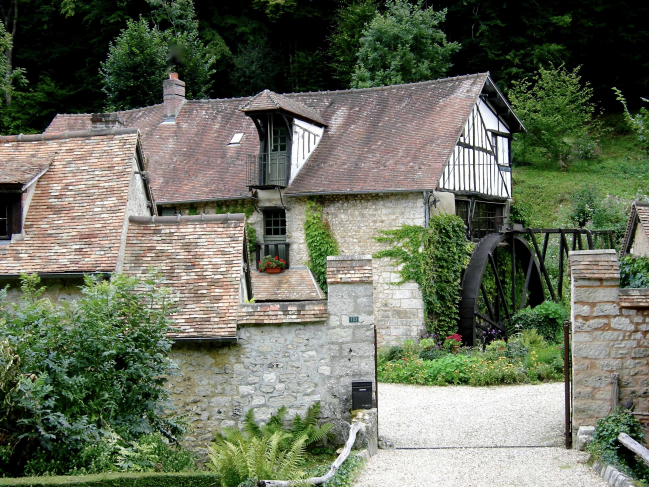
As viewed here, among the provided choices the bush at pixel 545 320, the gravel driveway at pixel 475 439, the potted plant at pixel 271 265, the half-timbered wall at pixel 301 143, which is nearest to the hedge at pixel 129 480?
the gravel driveway at pixel 475 439

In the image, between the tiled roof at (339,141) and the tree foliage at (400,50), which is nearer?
the tiled roof at (339,141)

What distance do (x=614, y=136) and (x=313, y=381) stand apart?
27.7 m

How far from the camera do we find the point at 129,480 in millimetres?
7484

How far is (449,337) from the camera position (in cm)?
1942

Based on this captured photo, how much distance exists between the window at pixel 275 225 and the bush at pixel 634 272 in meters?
10.9

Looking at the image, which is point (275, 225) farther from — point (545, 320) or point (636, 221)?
point (636, 221)

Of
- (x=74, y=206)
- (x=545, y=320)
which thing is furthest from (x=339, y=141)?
(x=74, y=206)

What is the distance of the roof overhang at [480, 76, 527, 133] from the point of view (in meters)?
22.1

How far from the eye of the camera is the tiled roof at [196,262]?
35.0ft

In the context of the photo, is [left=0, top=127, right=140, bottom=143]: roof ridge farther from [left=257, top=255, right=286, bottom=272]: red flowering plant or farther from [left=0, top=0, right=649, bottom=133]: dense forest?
[left=0, top=0, right=649, bottom=133]: dense forest

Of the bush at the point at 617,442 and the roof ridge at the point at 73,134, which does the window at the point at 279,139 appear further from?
the bush at the point at 617,442

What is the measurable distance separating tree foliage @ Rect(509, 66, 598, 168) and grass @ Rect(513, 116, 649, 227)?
2.98 ft

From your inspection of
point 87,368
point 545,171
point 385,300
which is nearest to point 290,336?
point 87,368

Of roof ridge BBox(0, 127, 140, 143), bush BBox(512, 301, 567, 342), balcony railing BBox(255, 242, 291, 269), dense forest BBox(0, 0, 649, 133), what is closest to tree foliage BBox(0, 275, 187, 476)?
roof ridge BBox(0, 127, 140, 143)
